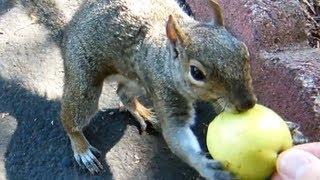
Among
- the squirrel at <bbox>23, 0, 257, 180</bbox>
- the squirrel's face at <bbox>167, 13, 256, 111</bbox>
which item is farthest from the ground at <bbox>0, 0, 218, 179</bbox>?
the squirrel's face at <bbox>167, 13, 256, 111</bbox>

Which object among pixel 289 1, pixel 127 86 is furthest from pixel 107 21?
pixel 289 1

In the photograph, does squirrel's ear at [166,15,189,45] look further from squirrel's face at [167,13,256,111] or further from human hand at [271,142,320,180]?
human hand at [271,142,320,180]

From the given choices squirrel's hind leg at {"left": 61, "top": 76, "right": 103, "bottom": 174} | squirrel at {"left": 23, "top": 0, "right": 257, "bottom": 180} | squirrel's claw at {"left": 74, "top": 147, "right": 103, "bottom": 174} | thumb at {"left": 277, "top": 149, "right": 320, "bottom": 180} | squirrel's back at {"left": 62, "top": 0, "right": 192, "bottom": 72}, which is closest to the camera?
thumb at {"left": 277, "top": 149, "right": 320, "bottom": 180}

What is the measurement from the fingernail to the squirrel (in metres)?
0.32

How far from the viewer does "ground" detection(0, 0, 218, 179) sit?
3.25 metres

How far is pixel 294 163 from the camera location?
1.97 meters

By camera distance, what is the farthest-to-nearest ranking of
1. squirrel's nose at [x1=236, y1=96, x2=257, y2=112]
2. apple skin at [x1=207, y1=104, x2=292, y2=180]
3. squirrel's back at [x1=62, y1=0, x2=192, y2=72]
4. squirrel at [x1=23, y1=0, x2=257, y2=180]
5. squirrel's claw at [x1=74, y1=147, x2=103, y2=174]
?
squirrel's claw at [x1=74, y1=147, x2=103, y2=174] < squirrel's back at [x1=62, y1=0, x2=192, y2=72] < squirrel at [x1=23, y1=0, x2=257, y2=180] < squirrel's nose at [x1=236, y1=96, x2=257, y2=112] < apple skin at [x1=207, y1=104, x2=292, y2=180]

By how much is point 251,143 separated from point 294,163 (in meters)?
0.16

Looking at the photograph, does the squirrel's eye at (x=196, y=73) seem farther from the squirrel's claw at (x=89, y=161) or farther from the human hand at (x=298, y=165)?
the squirrel's claw at (x=89, y=161)

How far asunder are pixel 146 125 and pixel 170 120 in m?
→ 0.68

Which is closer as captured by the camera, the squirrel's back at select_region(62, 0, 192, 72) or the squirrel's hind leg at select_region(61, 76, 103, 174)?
the squirrel's back at select_region(62, 0, 192, 72)

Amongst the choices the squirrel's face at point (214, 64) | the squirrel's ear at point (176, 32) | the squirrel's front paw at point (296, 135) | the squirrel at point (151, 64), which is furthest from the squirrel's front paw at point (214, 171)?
the squirrel's ear at point (176, 32)

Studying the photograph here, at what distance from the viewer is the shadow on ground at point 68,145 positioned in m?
3.24

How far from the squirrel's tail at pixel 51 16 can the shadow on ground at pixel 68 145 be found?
1.52ft
